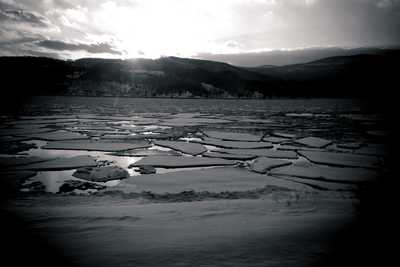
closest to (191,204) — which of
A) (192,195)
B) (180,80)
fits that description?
(192,195)

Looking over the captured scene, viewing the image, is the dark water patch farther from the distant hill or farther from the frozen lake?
the distant hill

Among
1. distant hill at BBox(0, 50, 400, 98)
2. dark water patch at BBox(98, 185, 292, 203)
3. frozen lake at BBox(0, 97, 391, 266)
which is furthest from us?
distant hill at BBox(0, 50, 400, 98)

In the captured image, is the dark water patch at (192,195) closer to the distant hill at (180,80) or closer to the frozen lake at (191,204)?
the frozen lake at (191,204)

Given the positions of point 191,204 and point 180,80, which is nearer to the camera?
point 191,204

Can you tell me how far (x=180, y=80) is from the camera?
9312cm

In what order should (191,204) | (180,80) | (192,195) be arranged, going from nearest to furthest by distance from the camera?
(191,204)
(192,195)
(180,80)

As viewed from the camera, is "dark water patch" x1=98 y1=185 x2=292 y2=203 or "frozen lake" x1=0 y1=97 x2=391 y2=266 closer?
"frozen lake" x1=0 y1=97 x2=391 y2=266

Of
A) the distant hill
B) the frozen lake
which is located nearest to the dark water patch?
the frozen lake

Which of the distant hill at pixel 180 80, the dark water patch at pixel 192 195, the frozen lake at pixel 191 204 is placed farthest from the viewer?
the distant hill at pixel 180 80

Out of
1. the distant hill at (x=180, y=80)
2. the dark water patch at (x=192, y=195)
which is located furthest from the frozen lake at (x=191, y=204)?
the distant hill at (x=180, y=80)

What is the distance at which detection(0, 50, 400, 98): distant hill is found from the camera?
3120 inches

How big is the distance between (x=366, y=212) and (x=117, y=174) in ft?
11.9

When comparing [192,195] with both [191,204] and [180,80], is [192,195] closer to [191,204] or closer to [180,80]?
[191,204]

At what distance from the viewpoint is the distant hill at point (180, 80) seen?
7925cm
